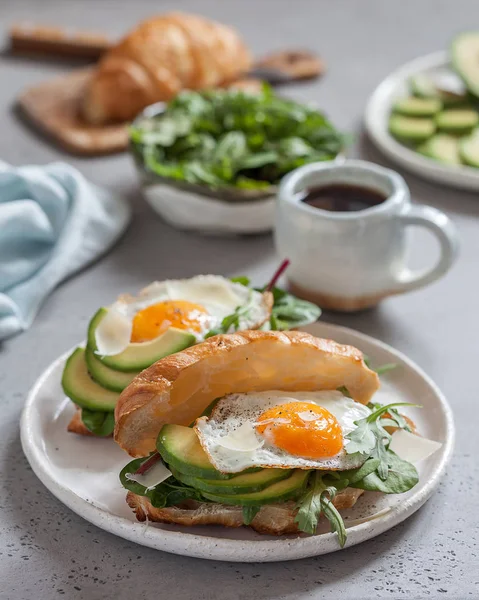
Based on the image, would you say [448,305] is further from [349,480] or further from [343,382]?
[349,480]

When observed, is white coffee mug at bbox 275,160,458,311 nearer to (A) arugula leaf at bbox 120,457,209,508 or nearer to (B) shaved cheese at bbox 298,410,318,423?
(B) shaved cheese at bbox 298,410,318,423

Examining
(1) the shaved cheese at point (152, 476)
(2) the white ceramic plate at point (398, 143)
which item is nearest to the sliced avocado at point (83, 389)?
(1) the shaved cheese at point (152, 476)

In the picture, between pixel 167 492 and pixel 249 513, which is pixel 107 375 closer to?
pixel 167 492

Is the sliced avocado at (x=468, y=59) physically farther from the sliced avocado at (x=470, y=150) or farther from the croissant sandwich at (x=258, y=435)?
the croissant sandwich at (x=258, y=435)

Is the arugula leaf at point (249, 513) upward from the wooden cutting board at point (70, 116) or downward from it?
upward

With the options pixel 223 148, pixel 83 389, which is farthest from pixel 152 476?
pixel 223 148

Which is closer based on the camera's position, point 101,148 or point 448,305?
point 448,305

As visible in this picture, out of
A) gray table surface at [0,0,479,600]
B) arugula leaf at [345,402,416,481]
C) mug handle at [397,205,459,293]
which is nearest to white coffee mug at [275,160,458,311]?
mug handle at [397,205,459,293]

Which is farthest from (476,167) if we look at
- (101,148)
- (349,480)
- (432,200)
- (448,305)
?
(349,480)
